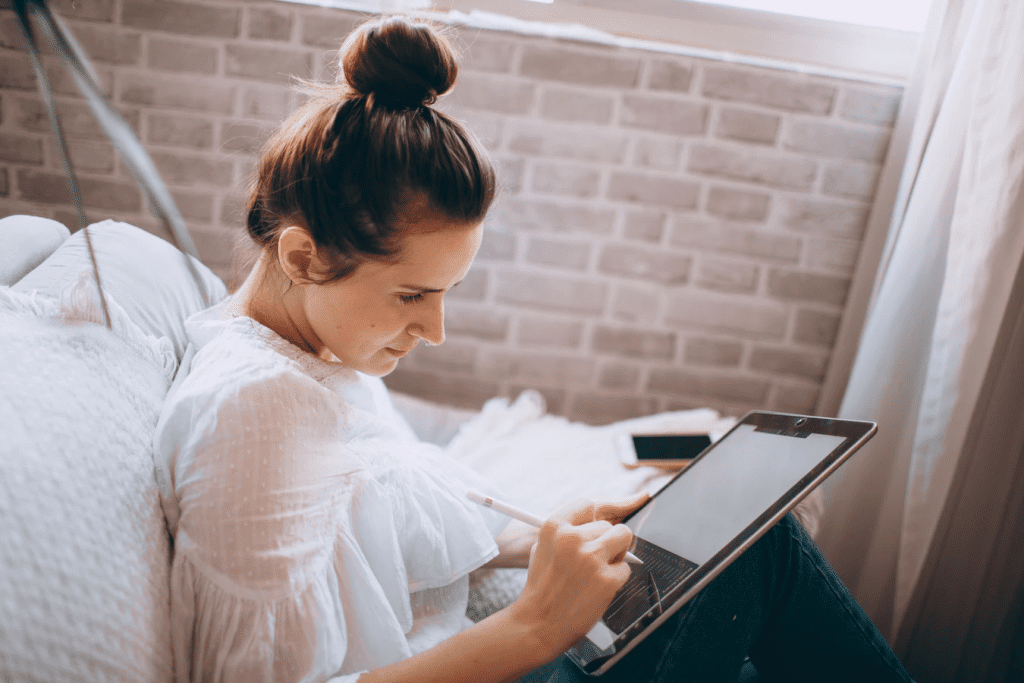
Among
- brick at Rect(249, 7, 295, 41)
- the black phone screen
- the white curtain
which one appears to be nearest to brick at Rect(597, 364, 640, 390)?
the black phone screen

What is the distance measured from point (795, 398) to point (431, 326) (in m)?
1.12

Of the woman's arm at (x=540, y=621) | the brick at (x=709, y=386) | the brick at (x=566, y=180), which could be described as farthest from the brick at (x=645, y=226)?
the woman's arm at (x=540, y=621)

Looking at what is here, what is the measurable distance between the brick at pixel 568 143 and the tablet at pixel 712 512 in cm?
76

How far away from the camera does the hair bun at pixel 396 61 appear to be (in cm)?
64

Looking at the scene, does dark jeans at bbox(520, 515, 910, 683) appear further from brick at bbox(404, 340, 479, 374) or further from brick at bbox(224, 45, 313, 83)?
brick at bbox(224, 45, 313, 83)

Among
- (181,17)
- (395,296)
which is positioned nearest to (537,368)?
(395,296)

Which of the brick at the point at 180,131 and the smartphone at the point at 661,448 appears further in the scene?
the brick at the point at 180,131

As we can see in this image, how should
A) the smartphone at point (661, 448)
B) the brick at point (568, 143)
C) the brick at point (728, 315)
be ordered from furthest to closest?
the brick at point (728, 315) < the brick at point (568, 143) < the smartphone at point (661, 448)

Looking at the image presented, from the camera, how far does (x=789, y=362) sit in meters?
1.47

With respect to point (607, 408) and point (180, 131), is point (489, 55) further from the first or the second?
point (607, 408)

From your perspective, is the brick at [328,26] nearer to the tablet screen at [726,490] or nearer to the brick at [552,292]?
the brick at [552,292]

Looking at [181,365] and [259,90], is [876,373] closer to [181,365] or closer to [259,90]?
[181,365]

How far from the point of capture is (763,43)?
1366 millimetres

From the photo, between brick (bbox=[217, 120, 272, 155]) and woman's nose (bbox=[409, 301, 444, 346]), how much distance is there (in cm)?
85
